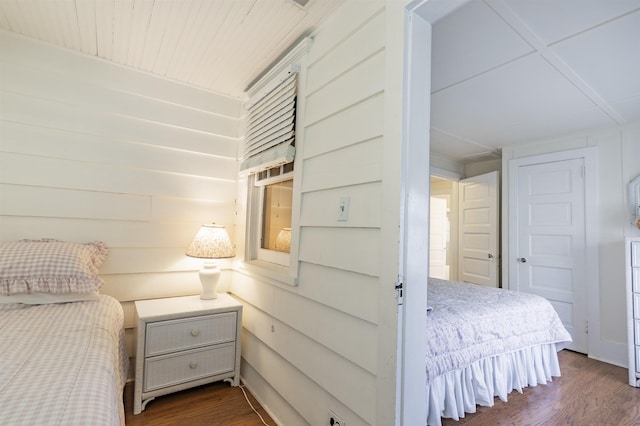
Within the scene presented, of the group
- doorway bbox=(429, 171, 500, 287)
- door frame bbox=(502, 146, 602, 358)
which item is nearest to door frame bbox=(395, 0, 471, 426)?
Result: door frame bbox=(502, 146, 602, 358)

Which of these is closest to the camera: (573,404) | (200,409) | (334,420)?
(334,420)

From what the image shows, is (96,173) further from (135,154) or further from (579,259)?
(579,259)

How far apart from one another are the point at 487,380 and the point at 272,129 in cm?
227

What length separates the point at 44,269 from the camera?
66.0 inches

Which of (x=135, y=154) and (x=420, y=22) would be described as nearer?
(x=420, y=22)

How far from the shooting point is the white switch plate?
138 cm

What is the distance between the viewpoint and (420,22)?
3.83ft

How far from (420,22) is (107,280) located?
2.53m

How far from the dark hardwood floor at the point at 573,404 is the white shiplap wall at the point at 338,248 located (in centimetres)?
108

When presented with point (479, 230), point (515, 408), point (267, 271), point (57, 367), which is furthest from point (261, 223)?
point (479, 230)

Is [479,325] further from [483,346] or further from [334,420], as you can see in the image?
[334,420]

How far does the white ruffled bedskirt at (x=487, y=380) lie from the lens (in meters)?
1.81

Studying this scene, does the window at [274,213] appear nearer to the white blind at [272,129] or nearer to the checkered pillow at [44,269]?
the white blind at [272,129]

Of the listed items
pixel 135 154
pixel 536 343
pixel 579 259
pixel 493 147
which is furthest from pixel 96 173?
pixel 579 259
